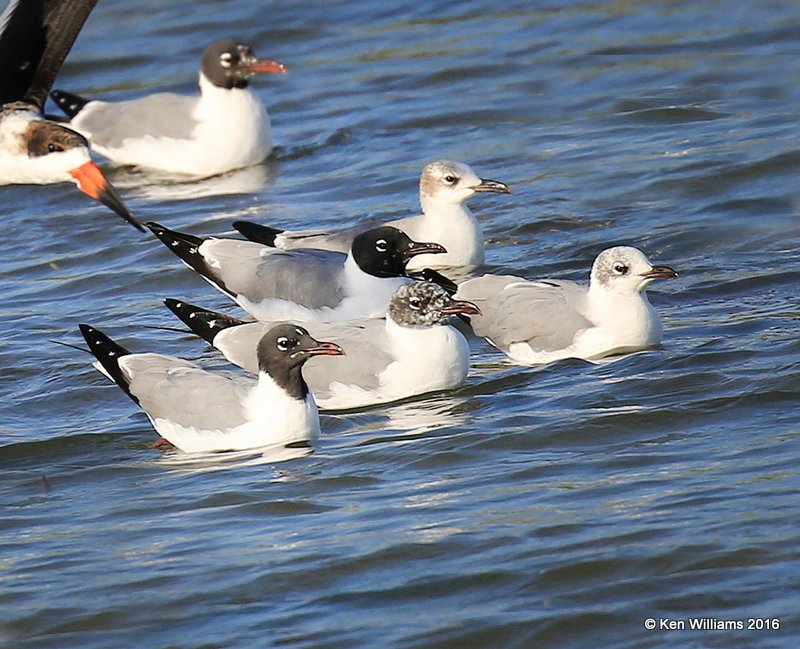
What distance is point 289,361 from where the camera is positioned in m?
8.14

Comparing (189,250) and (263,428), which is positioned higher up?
(189,250)

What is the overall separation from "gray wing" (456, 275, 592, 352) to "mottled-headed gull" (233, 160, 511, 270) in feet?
4.68

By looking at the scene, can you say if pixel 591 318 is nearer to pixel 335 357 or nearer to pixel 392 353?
pixel 392 353

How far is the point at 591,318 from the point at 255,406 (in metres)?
2.04

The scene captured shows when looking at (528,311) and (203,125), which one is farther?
(203,125)

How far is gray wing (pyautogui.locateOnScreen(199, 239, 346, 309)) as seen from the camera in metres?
10.3

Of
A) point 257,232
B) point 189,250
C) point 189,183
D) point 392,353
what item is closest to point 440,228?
point 257,232

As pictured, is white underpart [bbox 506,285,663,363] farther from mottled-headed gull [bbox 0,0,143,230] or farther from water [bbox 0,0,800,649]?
mottled-headed gull [bbox 0,0,143,230]

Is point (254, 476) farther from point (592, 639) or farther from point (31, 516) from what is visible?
point (592, 639)

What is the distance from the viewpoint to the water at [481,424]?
6.08 meters

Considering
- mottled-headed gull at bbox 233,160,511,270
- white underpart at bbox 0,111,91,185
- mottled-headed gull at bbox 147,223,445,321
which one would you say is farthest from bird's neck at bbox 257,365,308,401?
mottled-headed gull at bbox 233,160,511,270

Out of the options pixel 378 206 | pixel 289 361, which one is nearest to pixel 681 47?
pixel 378 206

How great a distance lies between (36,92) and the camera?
10875 mm

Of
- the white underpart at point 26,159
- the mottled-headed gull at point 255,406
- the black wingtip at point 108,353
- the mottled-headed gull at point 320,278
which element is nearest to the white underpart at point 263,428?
the mottled-headed gull at point 255,406
